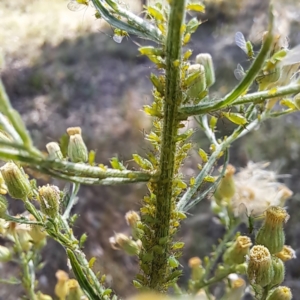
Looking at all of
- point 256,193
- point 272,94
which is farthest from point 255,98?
point 256,193

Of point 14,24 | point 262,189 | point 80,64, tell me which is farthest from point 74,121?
point 262,189

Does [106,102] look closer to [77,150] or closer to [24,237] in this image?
[24,237]

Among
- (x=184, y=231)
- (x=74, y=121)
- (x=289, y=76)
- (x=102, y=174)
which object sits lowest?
(x=184, y=231)

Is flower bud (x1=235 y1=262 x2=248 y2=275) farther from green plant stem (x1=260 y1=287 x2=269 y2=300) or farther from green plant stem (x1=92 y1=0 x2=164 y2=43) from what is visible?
green plant stem (x1=92 y1=0 x2=164 y2=43)

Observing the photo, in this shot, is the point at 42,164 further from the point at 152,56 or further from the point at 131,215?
the point at 131,215

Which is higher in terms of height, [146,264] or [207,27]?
[207,27]

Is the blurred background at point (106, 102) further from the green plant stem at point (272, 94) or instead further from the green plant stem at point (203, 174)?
the green plant stem at point (272, 94)
